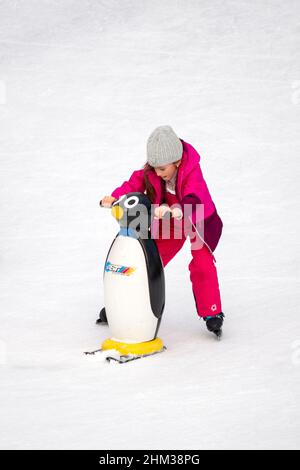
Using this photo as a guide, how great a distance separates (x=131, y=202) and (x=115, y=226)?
2.28 metres

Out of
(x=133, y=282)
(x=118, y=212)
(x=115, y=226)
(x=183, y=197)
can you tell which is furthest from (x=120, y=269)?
(x=115, y=226)

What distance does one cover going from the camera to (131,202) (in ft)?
10.9

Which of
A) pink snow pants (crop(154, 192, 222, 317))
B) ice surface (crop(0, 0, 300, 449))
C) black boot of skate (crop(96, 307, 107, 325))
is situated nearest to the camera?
ice surface (crop(0, 0, 300, 449))

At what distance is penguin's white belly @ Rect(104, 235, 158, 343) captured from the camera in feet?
10.8

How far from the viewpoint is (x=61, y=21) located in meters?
7.70

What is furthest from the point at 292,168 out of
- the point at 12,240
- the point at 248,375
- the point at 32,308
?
the point at 248,375

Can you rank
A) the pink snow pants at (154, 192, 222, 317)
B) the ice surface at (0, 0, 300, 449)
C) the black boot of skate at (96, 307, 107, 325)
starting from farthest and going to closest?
the black boot of skate at (96, 307, 107, 325) < the pink snow pants at (154, 192, 222, 317) < the ice surface at (0, 0, 300, 449)

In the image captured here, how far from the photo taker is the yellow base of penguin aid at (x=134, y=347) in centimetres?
335

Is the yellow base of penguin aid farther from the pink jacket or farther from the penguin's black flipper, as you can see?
the pink jacket

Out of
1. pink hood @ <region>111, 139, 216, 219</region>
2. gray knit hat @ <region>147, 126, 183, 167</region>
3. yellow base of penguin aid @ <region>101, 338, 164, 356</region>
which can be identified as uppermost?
gray knit hat @ <region>147, 126, 183, 167</region>

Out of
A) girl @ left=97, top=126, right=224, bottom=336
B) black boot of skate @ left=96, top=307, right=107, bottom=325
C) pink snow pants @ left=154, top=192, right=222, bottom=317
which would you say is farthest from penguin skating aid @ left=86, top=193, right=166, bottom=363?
black boot of skate @ left=96, top=307, right=107, bottom=325

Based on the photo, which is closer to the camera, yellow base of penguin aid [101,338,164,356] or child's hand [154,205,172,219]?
child's hand [154,205,172,219]

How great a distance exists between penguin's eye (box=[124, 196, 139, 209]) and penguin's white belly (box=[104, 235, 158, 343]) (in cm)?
13

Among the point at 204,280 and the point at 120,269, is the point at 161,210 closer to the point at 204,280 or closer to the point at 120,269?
the point at 120,269
